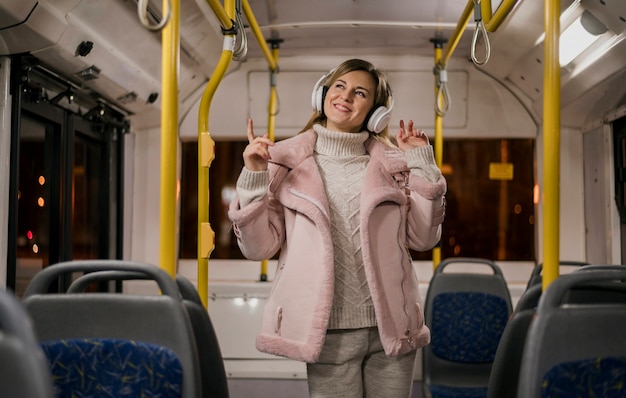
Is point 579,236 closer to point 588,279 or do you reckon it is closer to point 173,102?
point 588,279

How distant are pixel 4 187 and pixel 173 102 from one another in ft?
5.49

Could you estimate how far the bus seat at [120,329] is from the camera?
135 centimetres

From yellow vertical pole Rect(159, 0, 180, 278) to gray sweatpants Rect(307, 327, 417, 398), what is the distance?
0.55 meters

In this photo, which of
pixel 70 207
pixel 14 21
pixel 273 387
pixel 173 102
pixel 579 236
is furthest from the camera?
pixel 579 236

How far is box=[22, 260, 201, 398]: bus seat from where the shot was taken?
135cm

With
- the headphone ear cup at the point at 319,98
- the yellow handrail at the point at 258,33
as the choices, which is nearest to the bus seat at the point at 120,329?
the headphone ear cup at the point at 319,98

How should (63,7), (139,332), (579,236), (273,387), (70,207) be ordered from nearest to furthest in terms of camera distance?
(139,332)
(63,7)
(70,207)
(273,387)
(579,236)

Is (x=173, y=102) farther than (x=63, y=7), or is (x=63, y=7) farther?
(x=63, y=7)

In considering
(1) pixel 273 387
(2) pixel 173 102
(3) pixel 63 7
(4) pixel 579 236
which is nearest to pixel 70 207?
(3) pixel 63 7

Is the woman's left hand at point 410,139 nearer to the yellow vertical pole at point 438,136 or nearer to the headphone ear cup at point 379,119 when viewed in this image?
the headphone ear cup at point 379,119

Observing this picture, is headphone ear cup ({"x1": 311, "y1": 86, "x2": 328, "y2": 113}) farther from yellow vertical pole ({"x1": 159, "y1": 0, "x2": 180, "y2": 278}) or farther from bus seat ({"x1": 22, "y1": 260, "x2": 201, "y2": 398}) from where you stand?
bus seat ({"x1": 22, "y1": 260, "x2": 201, "y2": 398})

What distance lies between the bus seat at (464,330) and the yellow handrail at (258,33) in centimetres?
183

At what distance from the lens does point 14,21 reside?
8.51ft

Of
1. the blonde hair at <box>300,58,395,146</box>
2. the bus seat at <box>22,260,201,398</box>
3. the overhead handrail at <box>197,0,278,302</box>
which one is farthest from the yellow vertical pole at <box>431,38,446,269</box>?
the bus seat at <box>22,260,201,398</box>
